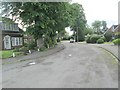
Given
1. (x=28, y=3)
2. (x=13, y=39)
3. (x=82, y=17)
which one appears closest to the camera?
(x=28, y=3)

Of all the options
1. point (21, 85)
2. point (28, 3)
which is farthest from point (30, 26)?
point (21, 85)

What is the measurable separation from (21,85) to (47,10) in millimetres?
17288

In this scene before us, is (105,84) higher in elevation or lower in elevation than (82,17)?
lower

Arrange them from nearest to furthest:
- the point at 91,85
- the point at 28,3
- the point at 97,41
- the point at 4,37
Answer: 1. the point at 91,85
2. the point at 28,3
3. the point at 4,37
4. the point at 97,41

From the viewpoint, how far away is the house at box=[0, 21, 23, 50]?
35.3m

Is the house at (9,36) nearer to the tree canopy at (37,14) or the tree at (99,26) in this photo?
the tree canopy at (37,14)

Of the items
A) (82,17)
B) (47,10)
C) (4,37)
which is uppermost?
(82,17)

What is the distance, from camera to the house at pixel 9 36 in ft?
116

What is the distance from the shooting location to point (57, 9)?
25719 mm

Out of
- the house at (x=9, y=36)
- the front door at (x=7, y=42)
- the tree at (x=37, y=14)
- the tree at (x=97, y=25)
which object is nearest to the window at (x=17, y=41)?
the house at (x=9, y=36)

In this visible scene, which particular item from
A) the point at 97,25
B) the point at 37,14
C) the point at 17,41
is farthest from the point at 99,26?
the point at 37,14

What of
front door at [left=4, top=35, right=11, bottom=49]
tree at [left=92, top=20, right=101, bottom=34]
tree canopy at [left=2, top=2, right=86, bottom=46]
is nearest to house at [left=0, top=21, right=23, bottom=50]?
front door at [left=4, top=35, right=11, bottom=49]

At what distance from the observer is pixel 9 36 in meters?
37.0

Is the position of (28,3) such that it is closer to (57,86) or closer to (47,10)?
(47,10)
